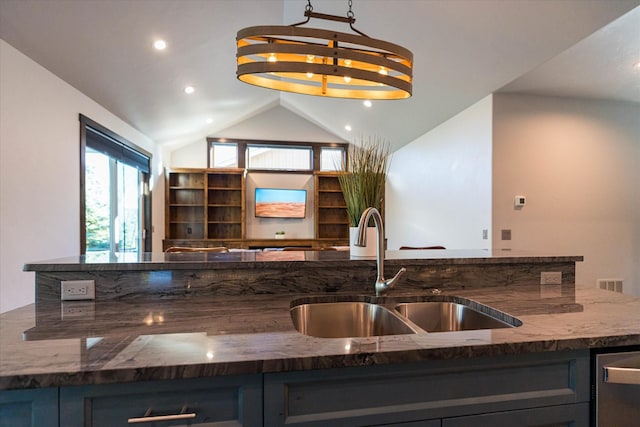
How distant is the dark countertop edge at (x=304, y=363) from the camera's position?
71 centimetres

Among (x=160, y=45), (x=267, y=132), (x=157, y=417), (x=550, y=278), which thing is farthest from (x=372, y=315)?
(x=267, y=132)

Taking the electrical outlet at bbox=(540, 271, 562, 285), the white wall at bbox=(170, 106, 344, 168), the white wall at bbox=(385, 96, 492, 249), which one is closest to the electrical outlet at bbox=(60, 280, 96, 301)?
the electrical outlet at bbox=(540, 271, 562, 285)

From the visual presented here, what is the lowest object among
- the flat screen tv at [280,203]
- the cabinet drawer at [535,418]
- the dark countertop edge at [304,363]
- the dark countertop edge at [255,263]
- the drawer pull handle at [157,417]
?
the cabinet drawer at [535,418]

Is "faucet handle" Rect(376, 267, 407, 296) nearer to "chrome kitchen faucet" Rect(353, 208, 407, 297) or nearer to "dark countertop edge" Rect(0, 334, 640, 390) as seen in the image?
"chrome kitchen faucet" Rect(353, 208, 407, 297)

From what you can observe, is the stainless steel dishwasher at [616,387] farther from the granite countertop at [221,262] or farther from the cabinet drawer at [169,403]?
the cabinet drawer at [169,403]

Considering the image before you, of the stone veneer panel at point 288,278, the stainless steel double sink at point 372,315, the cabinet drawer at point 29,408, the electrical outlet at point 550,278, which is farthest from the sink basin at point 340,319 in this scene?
the electrical outlet at point 550,278

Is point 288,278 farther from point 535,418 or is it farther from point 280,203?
point 280,203

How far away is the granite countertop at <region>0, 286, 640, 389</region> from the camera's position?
75 cm

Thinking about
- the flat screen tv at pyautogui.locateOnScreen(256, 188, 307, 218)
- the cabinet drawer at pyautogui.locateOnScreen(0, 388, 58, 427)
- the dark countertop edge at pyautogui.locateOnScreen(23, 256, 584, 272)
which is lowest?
the cabinet drawer at pyautogui.locateOnScreen(0, 388, 58, 427)

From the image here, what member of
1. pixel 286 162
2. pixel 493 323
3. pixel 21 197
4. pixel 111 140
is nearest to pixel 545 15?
pixel 493 323

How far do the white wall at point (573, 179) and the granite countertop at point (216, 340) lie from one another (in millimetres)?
2416

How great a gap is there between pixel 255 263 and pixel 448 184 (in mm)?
3640

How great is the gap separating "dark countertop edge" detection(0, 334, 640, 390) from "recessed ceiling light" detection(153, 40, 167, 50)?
351 cm

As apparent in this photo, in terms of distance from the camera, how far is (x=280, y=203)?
726 cm
